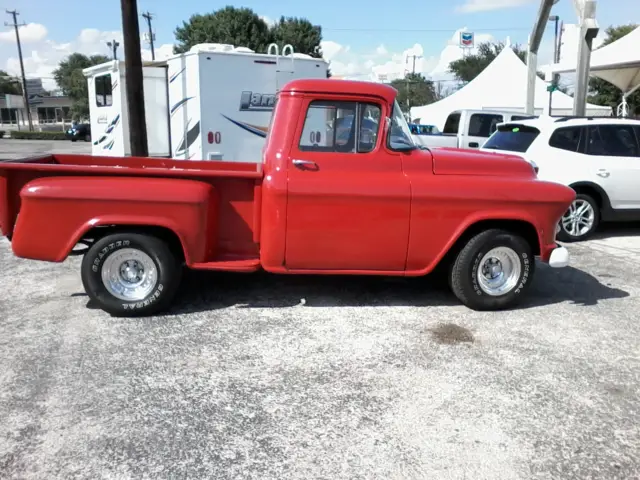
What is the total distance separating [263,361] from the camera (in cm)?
418

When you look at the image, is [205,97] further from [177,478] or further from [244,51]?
[177,478]

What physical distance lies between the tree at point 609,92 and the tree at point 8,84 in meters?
84.6

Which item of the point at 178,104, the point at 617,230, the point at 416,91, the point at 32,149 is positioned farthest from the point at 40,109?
the point at 617,230

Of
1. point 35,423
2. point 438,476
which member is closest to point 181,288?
point 35,423

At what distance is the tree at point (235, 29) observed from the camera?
144 ft

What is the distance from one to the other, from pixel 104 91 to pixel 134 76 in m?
2.81

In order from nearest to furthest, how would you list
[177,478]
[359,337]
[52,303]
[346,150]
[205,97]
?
1. [177,478]
2. [359,337]
3. [346,150]
4. [52,303]
5. [205,97]

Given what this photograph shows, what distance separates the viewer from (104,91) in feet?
43.5

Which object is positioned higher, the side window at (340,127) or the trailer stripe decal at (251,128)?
the side window at (340,127)

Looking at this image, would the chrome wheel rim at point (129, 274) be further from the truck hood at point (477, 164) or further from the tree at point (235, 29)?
the tree at point (235, 29)

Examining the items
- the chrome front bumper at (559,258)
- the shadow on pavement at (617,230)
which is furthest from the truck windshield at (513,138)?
the chrome front bumper at (559,258)

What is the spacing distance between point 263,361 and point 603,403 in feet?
7.62

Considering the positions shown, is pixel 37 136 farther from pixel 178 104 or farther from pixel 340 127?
pixel 340 127

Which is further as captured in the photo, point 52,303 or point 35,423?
point 52,303
